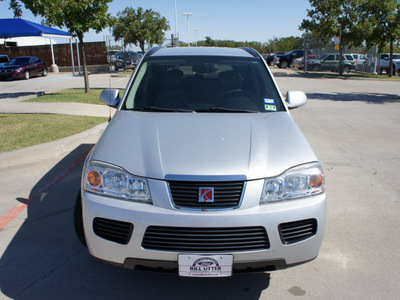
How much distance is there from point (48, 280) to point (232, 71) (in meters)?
2.76

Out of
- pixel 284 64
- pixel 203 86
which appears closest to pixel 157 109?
pixel 203 86

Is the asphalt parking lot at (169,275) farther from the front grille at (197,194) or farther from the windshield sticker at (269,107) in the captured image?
the windshield sticker at (269,107)

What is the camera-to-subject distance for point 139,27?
103 ft

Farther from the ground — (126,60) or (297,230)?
(126,60)

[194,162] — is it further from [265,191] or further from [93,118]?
[93,118]

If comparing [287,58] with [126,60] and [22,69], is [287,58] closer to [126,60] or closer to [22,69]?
[126,60]

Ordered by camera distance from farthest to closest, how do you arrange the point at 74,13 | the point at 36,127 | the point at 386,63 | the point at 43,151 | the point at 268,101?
the point at 386,63 → the point at 74,13 → the point at 36,127 → the point at 43,151 → the point at 268,101

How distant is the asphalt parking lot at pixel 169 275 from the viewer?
2861 mm

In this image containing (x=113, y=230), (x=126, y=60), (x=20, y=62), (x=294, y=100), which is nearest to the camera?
(x=113, y=230)

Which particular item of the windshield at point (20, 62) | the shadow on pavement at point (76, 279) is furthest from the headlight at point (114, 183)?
the windshield at point (20, 62)

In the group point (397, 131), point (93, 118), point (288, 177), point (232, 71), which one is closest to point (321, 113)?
point (397, 131)

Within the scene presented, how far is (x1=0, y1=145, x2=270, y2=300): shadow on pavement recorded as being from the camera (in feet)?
9.23

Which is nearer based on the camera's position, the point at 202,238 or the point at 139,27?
the point at 202,238

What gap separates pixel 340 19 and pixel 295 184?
28.3 m
